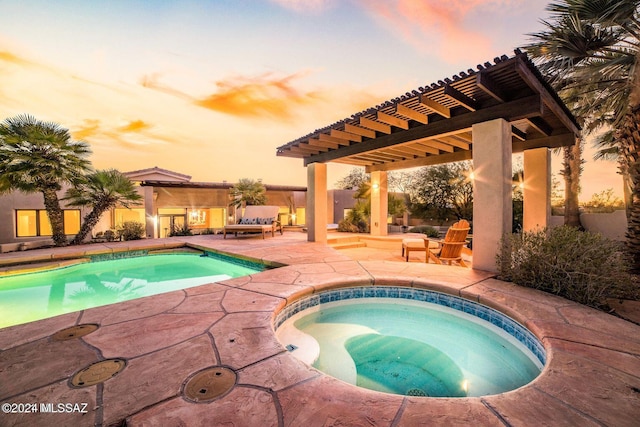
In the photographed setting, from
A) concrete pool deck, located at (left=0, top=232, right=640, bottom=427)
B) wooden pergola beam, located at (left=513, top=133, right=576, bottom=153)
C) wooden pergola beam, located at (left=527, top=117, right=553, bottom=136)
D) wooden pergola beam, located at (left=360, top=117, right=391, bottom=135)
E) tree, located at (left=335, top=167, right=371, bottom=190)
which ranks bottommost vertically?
concrete pool deck, located at (left=0, top=232, right=640, bottom=427)

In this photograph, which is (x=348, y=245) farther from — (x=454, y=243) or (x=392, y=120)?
(x=392, y=120)

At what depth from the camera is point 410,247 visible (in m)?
6.64

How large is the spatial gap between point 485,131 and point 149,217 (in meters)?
13.9

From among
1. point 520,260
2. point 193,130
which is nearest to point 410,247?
point 520,260

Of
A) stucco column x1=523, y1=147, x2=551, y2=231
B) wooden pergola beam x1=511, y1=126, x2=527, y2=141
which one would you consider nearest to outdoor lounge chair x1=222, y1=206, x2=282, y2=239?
wooden pergola beam x1=511, y1=126, x2=527, y2=141

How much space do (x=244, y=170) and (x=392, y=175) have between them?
14.3 meters

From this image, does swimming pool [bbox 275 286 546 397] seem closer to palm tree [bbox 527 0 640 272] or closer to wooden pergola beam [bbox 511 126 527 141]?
palm tree [bbox 527 0 640 272]

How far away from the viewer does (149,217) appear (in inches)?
488

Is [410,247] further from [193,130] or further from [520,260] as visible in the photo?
[193,130]

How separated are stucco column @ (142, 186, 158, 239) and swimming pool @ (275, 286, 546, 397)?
38.6 feet

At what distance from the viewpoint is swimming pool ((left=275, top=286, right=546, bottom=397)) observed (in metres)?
2.29

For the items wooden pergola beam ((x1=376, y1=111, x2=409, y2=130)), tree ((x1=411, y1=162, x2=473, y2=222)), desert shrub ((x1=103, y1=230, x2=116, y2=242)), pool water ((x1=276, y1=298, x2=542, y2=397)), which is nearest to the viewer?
pool water ((x1=276, y1=298, x2=542, y2=397))

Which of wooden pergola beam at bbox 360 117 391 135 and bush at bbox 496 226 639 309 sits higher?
wooden pergola beam at bbox 360 117 391 135

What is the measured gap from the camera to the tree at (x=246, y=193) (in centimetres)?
1520
